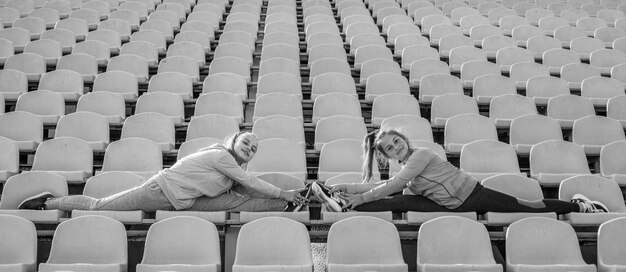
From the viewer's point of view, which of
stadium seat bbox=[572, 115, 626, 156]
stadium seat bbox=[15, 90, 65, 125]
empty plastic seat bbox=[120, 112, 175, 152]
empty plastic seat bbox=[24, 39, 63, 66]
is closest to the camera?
empty plastic seat bbox=[120, 112, 175, 152]

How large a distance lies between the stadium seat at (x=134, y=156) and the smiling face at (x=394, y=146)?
1.34m

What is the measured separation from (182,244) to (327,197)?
0.75m

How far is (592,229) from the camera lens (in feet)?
11.4

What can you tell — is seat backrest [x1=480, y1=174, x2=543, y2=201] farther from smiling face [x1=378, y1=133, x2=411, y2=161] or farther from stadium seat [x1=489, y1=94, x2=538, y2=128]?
stadium seat [x1=489, y1=94, x2=538, y2=128]

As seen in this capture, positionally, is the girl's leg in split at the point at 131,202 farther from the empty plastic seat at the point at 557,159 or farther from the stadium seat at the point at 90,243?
the empty plastic seat at the point at 557,159

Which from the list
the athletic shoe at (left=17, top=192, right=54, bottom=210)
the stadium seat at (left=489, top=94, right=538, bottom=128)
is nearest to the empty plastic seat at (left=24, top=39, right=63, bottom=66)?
the athletic shoe at (left=17, top=192, right=54, bottom=210)

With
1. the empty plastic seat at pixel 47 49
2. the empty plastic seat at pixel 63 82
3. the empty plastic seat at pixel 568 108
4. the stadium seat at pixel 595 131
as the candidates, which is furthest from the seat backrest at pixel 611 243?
the empty plastic seat at pixel 47 49

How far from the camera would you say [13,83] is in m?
5.09

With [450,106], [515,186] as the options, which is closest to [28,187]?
[515,186]

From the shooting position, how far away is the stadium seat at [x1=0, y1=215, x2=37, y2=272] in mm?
3023

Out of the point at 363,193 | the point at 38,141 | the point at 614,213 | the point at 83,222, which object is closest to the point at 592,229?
the point at 614,213

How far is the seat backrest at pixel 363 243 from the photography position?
3.04m

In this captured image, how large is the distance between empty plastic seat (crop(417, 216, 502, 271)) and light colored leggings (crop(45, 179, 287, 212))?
0.72 metres

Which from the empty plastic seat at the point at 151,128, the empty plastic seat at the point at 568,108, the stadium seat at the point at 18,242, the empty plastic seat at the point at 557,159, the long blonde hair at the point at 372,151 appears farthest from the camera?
the empty plastic seat at the point at 568,108
